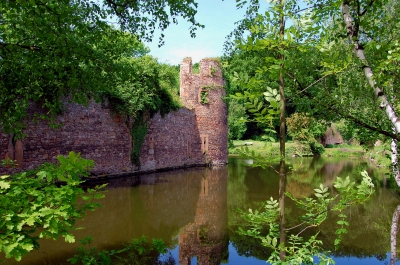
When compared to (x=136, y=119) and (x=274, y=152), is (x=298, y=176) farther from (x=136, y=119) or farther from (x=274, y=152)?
(x=274, y=152)

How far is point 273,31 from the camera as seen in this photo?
239cm

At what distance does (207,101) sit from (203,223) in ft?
41.0

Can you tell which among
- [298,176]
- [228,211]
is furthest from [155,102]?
[228,211]

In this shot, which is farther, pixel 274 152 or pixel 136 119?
pixel 136 119

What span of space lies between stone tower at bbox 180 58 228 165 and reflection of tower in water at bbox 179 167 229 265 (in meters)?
9.20

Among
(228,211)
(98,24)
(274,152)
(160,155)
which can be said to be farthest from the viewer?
(160,155)

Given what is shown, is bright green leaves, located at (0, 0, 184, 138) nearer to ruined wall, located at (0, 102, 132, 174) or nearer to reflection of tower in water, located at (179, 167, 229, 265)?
reflection of tower in water, located at (179, 167, 229, 265)

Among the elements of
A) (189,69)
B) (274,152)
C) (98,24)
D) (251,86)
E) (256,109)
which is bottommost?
(274,152)

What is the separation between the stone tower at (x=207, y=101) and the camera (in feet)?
61.9

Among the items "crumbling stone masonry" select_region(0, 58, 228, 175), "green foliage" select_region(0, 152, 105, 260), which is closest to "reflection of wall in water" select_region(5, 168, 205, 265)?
"crumbling stone masonry" select_region(0, 58, 228, 175)

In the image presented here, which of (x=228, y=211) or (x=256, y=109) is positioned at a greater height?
(x=256, y=109)

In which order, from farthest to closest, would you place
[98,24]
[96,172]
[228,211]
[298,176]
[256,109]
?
[298,176] → [96,172] → [228,211] → [98,24] → [256,109]

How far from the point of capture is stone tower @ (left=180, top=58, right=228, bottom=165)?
742 inches

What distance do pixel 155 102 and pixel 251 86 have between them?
1336 cm
